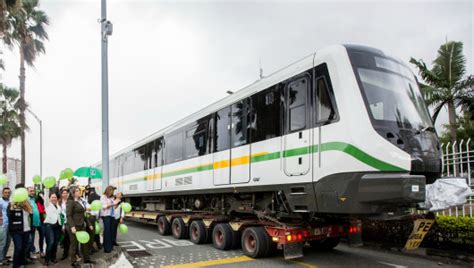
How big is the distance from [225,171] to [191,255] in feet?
6.95

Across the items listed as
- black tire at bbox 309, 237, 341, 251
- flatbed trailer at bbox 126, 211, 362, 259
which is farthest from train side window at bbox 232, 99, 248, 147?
black tire at bbox 309, 237, 341, 251

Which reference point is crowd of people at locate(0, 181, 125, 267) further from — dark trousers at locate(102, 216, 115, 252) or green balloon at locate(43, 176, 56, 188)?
green balloon at locate(43, 176, 56, 188)

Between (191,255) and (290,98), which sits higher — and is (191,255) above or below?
below

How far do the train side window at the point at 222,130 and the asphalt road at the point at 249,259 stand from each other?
2555mm

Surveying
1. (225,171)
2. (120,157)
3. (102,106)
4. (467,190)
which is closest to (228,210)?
(225,171)

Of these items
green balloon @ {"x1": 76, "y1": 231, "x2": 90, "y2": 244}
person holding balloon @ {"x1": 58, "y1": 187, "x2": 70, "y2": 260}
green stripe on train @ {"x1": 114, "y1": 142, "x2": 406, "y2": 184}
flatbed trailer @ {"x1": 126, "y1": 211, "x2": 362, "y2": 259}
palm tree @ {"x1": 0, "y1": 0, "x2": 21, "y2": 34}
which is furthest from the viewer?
palm tree @ {"x1": 0, "y1": 0, "x2": 21, "y2": 34}

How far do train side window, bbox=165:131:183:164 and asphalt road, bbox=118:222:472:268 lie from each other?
2.86 m

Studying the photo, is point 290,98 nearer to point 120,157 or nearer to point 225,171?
point 225,171

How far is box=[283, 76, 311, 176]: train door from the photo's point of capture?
6.91 meters

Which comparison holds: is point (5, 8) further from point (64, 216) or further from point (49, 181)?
point (64, 216)

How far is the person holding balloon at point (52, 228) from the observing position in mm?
8055

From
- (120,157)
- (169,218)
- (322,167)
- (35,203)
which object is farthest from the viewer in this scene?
(120,157)

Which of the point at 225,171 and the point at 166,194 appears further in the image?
the point at 166,194

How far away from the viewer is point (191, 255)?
932 centimetres
